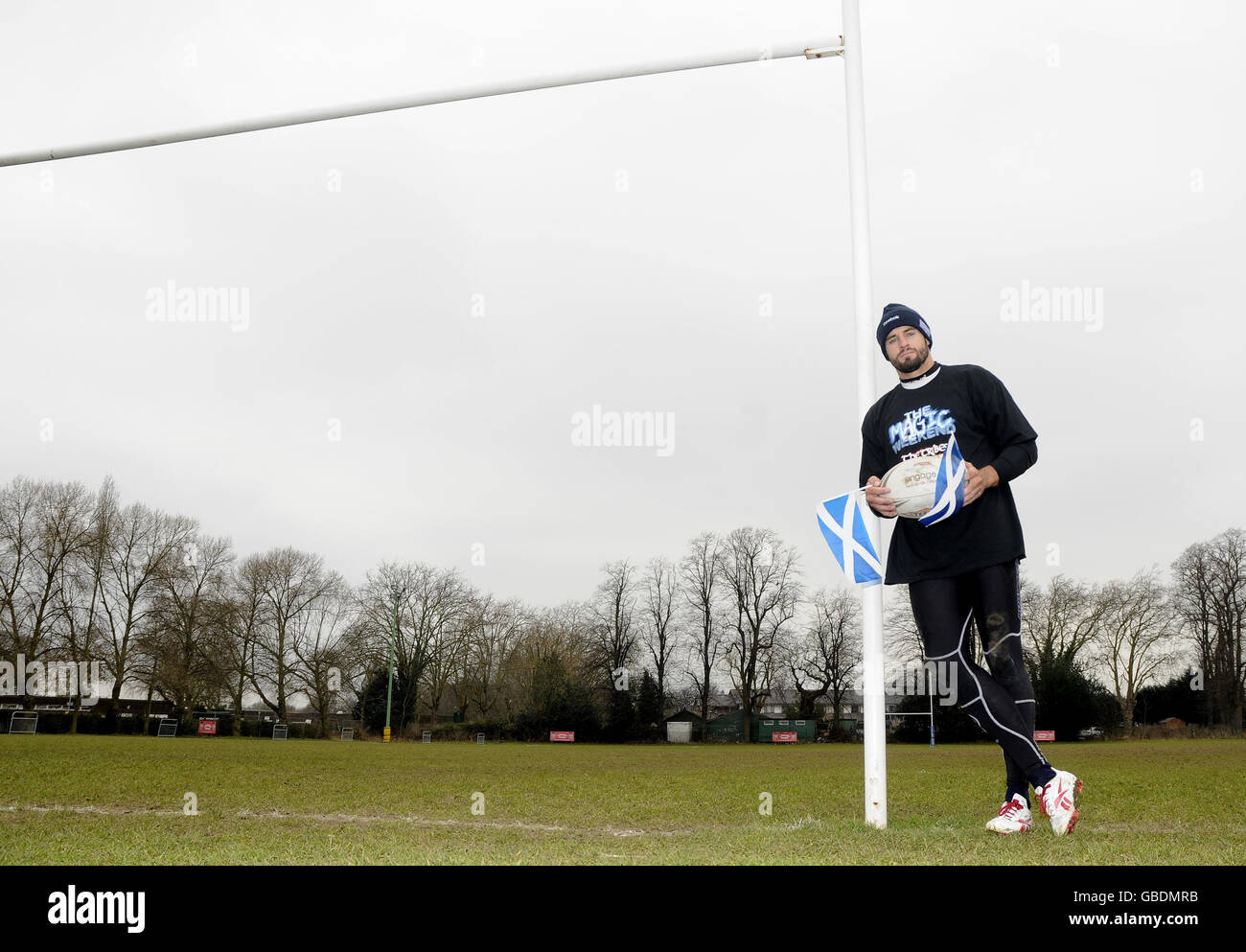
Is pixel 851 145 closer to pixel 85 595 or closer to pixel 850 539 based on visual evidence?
pixel 850 539

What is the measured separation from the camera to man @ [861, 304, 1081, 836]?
4668 mm

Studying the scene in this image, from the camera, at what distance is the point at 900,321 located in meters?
5.33

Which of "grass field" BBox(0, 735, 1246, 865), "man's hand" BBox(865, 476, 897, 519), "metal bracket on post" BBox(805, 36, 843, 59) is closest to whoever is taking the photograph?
"grass field" BBox(0, 735, 1246, 865)

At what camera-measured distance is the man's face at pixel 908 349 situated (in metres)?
5.29

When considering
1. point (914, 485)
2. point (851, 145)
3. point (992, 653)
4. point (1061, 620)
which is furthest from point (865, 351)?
point (1061, 620)

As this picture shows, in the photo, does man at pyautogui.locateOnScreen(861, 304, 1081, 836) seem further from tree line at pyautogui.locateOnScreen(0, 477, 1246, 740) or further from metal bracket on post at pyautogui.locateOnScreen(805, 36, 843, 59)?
tree line at pyautogui.locateOnScreen(0, 477, 1246, 740)

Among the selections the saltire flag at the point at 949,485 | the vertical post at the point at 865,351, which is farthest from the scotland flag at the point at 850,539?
the saltire flag at the point at 949,485

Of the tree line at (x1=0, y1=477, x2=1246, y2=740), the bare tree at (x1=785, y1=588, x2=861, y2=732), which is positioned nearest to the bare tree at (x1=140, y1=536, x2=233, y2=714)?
the tree line at (x1=0, y1=477, x2=1246, y2=740)

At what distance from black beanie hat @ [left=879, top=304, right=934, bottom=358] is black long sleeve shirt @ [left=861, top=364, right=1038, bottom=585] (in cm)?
25

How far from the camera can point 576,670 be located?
44750mm

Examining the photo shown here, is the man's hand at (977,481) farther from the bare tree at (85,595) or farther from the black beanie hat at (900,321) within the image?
the bare tree at (85,595)

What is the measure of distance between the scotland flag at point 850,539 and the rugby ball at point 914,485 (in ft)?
1.27
